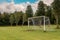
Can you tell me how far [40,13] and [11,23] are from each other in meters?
14.3

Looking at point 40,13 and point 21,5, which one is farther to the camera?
point 21,5

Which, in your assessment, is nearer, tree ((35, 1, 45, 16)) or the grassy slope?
the grassy slope

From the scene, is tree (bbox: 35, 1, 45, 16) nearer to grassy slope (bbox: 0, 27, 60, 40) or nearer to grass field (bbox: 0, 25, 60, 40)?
grass field (bbox: 0, 25, 60, 40)

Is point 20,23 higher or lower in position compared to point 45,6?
lower

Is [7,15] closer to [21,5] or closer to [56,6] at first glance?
[21,5]

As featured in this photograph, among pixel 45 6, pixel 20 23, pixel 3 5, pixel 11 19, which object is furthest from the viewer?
pixel 3 5

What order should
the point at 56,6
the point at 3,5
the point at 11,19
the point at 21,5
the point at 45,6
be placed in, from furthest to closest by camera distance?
the point at 21,5
the point at 3,5
the point at 45,6
the point at 11,19
the point at 56,6

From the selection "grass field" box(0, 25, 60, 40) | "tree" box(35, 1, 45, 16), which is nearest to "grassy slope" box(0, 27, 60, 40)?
"grass field" box(0, 25, 60, 40)

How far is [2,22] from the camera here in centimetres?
6919

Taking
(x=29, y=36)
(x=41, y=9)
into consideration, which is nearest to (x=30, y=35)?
(x=29, y=36)

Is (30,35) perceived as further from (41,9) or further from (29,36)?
(41,9)

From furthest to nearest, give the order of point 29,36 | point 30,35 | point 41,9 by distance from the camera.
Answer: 1. point 41,9
2. point 30,35
3. point 29,36

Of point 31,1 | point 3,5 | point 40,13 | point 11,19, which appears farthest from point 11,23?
point 31,1

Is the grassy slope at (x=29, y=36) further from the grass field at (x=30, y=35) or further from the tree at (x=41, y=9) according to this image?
the tree at (x=41, y=9)
